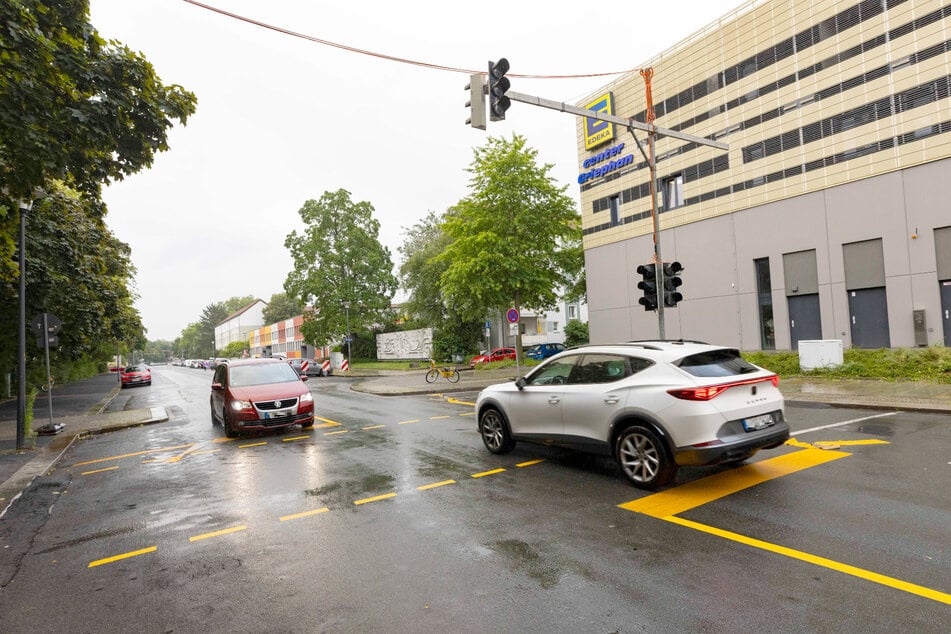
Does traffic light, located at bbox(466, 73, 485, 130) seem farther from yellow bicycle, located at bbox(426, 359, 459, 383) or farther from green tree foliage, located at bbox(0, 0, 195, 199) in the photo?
yellow bicycle, located at bbox(426, 359, 459, 383)

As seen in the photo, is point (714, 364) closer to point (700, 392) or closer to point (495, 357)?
point (700, 392)

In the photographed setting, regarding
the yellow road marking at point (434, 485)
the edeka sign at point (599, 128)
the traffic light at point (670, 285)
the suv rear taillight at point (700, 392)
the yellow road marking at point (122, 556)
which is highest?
the edeka sign at point (599, 128)

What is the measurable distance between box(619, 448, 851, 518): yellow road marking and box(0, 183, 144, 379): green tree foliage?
1566 cm

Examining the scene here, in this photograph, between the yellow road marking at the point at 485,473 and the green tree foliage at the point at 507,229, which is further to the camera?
the green tree foliage at the point at 507,229

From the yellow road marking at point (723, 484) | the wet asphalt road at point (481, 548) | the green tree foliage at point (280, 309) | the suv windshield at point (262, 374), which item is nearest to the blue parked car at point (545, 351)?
the suv windshield at point (262, 374)

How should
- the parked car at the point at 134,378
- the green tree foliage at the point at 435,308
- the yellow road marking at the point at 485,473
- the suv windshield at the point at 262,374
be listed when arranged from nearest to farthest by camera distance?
the yellow road marking at the point at 485,473
the suv windshield at the point at 262,374
the parked car at the point at 134,378
the green tree foliage at the point at 435,308

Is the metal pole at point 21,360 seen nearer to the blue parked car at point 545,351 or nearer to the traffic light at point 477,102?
the traffic light at point 477,102

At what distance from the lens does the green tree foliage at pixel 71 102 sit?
6379 millimetres

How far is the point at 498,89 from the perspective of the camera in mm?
8523

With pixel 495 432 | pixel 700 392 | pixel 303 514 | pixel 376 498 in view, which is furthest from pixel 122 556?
pixel 700 392

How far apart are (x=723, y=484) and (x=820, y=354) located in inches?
573

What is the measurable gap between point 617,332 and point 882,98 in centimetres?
1782

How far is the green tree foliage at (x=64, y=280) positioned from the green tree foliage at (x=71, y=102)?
7.91 metres

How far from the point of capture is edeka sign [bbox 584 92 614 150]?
34.1m
